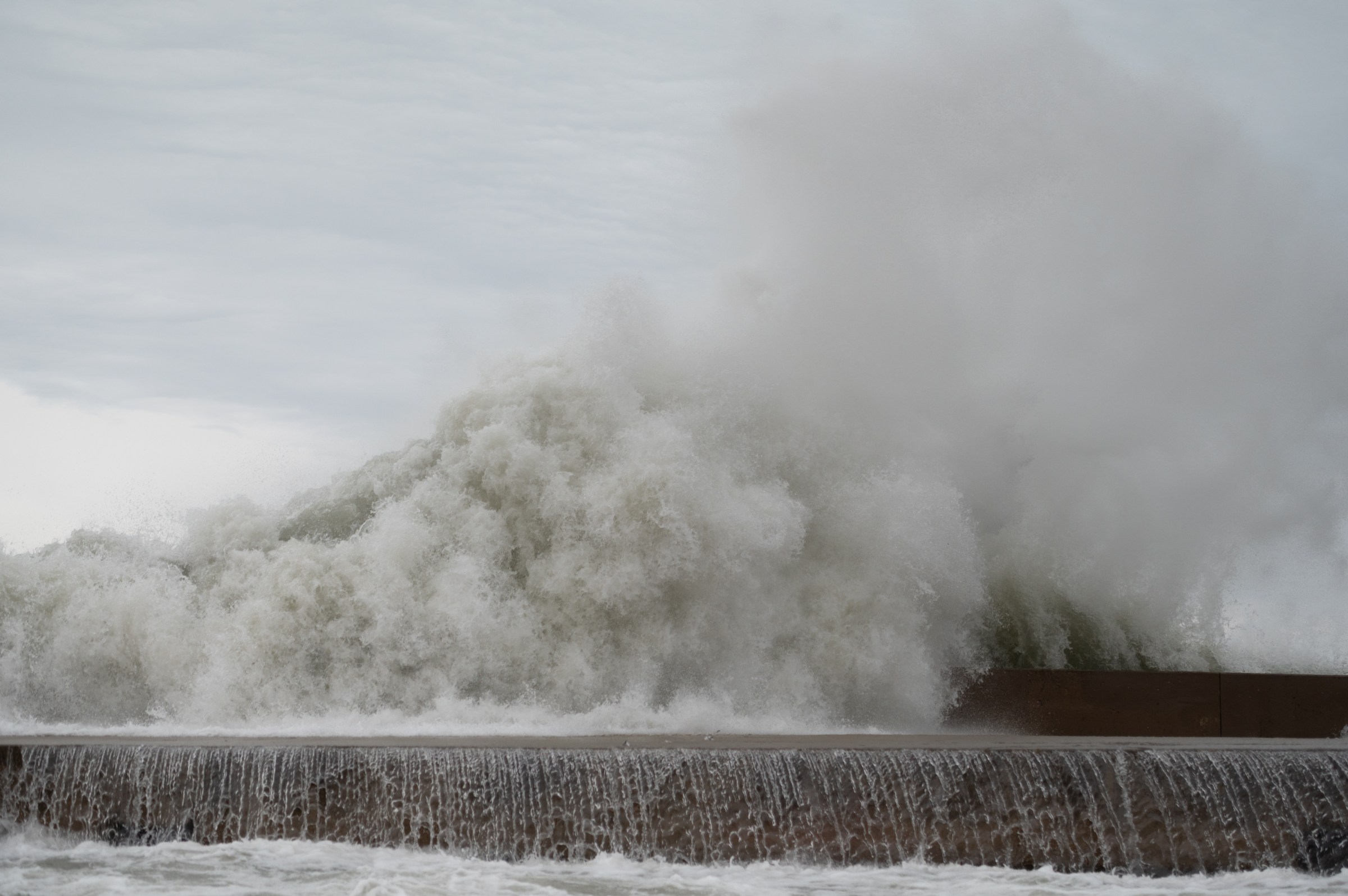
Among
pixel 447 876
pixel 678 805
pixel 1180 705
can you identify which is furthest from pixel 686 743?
pixel 1180 705

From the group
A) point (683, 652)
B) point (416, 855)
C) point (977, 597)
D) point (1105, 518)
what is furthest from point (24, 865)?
point (1105, 518)

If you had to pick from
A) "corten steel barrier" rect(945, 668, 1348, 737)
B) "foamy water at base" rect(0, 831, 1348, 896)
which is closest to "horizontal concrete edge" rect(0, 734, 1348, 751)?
"foamy water at base" rect(0, 831, 1348, 896)

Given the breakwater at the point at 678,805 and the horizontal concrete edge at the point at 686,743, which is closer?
the breakwater at the point at 678,805

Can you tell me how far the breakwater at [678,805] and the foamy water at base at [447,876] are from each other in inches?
→ 3.8

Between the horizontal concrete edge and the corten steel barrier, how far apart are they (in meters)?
2.71

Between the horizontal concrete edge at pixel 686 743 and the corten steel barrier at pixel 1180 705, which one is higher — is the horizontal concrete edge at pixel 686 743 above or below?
above

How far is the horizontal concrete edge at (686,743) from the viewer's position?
19.6 ft

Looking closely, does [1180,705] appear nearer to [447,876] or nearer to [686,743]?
[686,743]

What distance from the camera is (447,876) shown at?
5270mm

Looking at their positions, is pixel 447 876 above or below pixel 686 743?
below

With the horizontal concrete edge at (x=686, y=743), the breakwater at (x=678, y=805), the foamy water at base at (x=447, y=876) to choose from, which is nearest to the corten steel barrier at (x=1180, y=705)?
the horizontal concrete edge at (x=686, y=743)

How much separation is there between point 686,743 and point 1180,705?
538 cm

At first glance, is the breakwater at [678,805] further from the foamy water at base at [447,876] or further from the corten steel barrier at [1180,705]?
the corten steel barrier at [1180,705]

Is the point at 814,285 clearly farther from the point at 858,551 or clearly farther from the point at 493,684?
the point at 493,684
